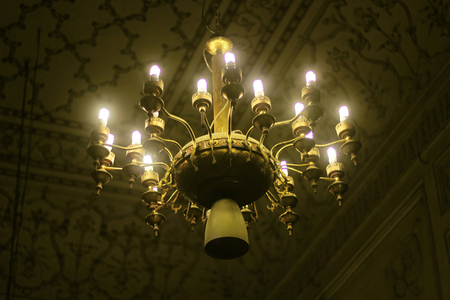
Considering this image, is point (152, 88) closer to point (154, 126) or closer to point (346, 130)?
point (154, 126)

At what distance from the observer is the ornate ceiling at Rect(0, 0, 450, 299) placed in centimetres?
430

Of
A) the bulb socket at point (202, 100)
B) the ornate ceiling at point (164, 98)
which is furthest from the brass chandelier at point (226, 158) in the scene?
the ornate ceiling at point (164, 98)

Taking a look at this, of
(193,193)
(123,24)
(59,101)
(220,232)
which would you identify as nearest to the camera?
(220,232)

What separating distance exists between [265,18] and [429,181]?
5.81 feet

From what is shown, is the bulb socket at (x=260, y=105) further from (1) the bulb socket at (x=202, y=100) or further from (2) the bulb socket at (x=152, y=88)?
(2) the bulb socket at (x=152, y=88)

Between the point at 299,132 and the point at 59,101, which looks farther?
the point at 59,101

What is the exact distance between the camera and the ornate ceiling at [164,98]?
4.30 metres

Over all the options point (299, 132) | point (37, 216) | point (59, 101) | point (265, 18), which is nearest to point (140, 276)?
point (37, 216)

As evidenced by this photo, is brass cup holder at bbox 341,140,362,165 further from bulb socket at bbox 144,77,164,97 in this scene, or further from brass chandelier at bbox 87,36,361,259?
bulb socket at bbox 144,77,164,97

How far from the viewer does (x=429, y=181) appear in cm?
395

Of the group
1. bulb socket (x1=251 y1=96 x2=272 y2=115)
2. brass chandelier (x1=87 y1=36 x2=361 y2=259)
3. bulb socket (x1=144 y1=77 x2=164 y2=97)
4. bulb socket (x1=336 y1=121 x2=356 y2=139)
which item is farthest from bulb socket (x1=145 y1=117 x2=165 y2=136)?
bulb socket (x1=336 y1=121 x2=356 y2=139)

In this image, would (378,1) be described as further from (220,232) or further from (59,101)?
(59,101)

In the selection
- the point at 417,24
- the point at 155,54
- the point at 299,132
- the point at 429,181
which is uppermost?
the point at 155,54

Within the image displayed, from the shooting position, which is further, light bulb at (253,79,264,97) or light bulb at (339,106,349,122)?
light bulb at (339,106,349,122)
